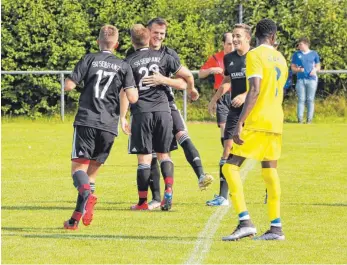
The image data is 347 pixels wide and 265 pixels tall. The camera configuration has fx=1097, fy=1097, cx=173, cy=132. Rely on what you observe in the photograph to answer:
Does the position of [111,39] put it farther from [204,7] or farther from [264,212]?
[204,7]

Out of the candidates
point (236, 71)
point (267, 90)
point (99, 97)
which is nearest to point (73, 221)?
point (99, 97)

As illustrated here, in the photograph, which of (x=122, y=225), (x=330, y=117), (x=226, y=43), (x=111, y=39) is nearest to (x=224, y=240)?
(x=122, y=225)

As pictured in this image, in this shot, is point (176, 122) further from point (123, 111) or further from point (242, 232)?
point (242, 232)

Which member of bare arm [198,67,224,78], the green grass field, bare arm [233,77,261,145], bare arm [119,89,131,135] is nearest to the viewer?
the green grass field

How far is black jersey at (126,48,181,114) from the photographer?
1193 centimetres

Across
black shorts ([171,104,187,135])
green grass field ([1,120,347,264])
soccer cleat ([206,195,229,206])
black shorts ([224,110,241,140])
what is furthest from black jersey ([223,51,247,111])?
green grass field ([1,120,347,264])

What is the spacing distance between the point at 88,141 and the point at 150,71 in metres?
1.49

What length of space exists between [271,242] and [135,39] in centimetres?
309

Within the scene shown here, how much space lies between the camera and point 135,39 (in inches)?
465

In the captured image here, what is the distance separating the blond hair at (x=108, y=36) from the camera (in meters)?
10.8

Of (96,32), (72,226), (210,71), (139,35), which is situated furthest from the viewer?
(96,32)

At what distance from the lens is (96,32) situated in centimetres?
2991

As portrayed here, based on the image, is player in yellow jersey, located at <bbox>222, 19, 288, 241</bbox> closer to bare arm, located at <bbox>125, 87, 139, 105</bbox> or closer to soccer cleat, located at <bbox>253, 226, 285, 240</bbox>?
soccer cleat, located at <bbox>253, 226, 285, 240</bbox>

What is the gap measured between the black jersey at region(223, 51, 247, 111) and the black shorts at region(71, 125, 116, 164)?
1942 mm
